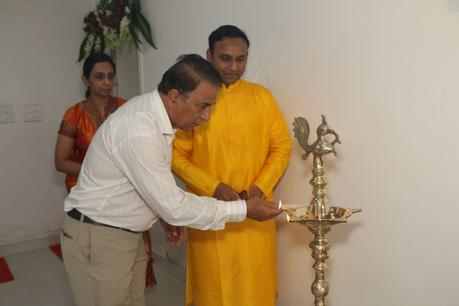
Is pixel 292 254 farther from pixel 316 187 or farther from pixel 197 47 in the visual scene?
pixel 197 47

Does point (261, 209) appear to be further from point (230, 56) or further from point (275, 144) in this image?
point (230, 56)

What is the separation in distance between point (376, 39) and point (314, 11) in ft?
1.04


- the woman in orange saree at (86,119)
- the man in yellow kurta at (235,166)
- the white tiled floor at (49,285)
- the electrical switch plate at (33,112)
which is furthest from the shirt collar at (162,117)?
the electrical switch plate at (33,112)

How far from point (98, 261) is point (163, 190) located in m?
0.40

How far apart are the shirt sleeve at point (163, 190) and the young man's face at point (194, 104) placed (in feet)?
0.30

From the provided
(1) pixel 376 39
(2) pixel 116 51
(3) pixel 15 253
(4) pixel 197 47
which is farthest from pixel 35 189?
(1) pixel 376 39

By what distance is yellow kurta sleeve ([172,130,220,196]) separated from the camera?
1.57 m

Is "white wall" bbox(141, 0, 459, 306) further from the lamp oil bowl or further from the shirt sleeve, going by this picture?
the shirt sleeve

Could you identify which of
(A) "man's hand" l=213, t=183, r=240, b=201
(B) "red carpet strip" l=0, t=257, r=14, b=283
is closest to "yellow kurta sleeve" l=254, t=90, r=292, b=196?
(A) "man's hand" l=213, t=183, r=240, b=201

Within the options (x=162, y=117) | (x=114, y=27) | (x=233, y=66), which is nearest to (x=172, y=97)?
(x=162, y=117)

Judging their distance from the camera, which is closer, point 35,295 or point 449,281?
point 449,281

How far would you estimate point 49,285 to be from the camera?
2.72 m

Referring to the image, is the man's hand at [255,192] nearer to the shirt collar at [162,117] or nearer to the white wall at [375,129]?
the white wall at [375,129]

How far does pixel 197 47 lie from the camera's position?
7.52 ft
